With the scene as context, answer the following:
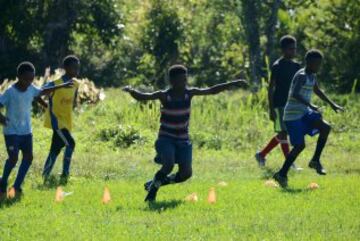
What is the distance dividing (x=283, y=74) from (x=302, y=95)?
54.7 inches

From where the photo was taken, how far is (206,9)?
124 ft

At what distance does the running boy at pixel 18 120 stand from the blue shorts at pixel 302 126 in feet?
12.1

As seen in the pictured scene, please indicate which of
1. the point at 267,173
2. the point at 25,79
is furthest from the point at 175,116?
the point at 267,173

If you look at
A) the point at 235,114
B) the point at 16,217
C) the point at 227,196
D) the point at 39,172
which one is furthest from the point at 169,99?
the point at 235,114

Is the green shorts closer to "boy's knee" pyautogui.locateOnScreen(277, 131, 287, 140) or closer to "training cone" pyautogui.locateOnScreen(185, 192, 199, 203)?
"boy's knee" pyautogui.locateOnScreen(277, 131, 287, 140)

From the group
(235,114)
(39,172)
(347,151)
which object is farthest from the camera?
(235,114)

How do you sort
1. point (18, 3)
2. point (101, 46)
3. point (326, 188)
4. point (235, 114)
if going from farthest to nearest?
point (101, 46)
point (18, 3)
point (235, 114)
point (326, 188)

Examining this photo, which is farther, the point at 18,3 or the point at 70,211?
the point at 18,3

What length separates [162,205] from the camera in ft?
35.2

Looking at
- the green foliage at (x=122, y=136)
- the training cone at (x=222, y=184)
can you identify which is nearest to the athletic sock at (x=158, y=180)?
the training cone at (x=222, y=184)

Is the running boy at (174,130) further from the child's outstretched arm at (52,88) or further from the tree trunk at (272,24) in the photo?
the tree trunk at (272,24)

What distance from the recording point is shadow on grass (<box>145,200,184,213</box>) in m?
10.5

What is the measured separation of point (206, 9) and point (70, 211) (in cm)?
2806

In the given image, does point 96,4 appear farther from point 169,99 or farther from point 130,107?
point 169,99
